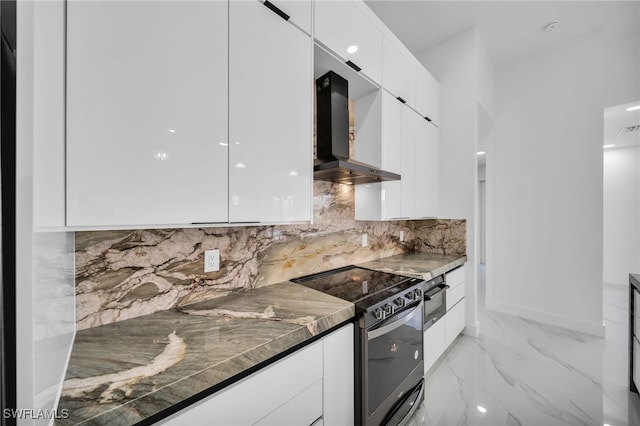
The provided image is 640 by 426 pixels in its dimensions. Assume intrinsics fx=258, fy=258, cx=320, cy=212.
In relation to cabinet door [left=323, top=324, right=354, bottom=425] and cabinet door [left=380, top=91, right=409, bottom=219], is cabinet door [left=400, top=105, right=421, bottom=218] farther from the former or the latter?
cabinet door [left=323, top=324, right=354, bottom=425]

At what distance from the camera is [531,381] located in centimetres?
203

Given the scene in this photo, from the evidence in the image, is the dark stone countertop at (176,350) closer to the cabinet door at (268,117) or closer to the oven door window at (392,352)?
the oven door window at (392,352)

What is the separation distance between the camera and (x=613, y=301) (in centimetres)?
384

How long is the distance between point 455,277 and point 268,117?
2238 millimetres

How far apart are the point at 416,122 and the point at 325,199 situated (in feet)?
4.01

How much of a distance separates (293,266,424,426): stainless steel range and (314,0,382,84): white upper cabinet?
1484 mm

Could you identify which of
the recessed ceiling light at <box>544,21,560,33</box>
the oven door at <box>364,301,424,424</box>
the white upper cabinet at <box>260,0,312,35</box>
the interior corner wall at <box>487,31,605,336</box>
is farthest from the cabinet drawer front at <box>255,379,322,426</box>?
the recessed ceiling light at <box>544,21,560,33</box>

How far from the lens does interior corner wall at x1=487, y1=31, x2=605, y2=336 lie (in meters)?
2.78

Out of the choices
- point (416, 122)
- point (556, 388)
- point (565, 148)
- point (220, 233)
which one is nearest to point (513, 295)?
point (556, 388)

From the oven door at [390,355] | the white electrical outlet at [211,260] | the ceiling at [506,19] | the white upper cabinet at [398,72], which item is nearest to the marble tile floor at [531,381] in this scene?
the oven door at [390,355]

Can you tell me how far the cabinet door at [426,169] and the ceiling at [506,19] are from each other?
101 cm

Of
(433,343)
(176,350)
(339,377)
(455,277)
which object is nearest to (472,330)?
(455,277)

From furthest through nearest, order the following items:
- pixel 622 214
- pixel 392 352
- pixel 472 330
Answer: pixel 622 214, pixel 472 330, pixel 392 352

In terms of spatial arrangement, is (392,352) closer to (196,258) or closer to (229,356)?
(229,356)
